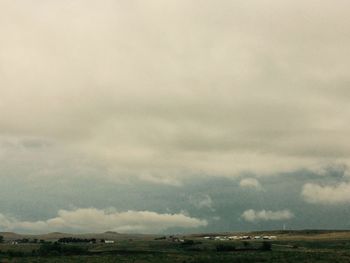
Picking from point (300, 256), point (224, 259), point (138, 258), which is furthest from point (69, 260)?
point (300, 256)

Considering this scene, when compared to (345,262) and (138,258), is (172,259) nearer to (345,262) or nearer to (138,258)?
(138,258)

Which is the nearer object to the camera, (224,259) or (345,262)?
(345,262)

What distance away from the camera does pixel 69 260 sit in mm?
148750

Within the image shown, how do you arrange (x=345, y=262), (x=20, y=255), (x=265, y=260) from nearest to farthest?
(x=345, y=262) → (x=265, y=260) → (x=20, y=255)

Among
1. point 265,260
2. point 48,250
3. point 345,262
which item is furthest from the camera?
point 48,250

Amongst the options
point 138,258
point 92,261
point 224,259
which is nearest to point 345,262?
point 224,259

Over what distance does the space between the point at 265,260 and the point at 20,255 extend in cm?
8065

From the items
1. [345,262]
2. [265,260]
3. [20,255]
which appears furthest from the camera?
[20,255]

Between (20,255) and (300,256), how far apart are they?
90.5 metres

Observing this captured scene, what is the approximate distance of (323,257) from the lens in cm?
14838

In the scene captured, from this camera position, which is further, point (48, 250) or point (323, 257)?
point (48, 250)

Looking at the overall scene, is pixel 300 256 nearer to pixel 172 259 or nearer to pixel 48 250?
pixel 172 259

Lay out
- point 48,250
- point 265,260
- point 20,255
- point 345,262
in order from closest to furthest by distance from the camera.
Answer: point 345,262, point 265,260, point 20,255, point 48,250

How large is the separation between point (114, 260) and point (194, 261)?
2323 centimetres
